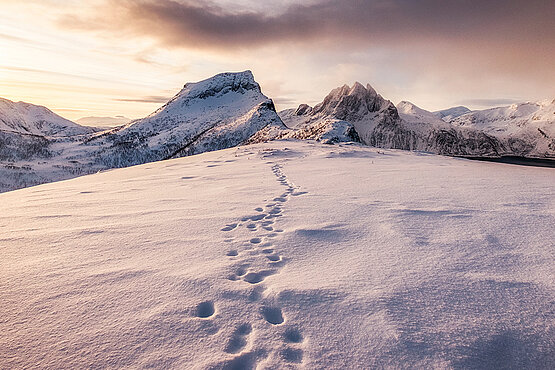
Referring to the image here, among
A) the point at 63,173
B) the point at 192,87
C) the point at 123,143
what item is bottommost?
the point at 63,173

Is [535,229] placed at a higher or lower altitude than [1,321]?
higher

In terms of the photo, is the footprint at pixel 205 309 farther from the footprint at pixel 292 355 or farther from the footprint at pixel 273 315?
the footprint at pixel 292 355

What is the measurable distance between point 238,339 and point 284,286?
73cm

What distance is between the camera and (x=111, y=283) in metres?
2.77

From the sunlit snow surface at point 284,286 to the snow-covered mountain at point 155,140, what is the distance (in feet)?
161

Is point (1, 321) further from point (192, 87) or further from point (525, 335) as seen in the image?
point (192, 87)

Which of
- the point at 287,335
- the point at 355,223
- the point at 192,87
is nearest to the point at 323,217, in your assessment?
the point at 355,223

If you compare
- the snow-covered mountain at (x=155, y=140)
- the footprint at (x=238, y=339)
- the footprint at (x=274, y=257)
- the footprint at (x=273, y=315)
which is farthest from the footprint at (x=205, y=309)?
the snow-covered mountain at (x=155, y=140)

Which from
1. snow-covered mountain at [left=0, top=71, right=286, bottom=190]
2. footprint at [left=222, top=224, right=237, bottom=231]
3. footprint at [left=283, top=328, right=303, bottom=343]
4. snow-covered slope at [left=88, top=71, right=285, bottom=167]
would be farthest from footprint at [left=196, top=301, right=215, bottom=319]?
snow-covered slope at [left=88, top=71, right=285, bottom=167]

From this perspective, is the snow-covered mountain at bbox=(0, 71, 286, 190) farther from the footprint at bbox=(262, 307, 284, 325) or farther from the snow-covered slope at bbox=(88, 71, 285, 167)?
the footprint at bbox=(262, 307, 284, 325)

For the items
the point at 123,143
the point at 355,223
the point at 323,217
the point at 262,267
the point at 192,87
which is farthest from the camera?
the point at 192,87

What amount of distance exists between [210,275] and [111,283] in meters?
0.98

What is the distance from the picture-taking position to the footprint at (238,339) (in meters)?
1.97

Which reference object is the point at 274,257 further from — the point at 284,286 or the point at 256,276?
the point at 284,286
